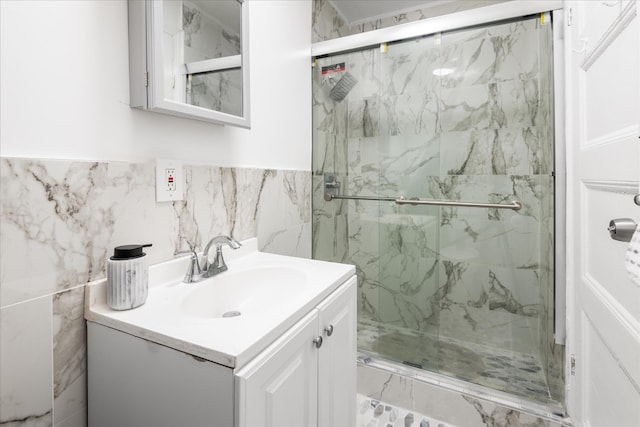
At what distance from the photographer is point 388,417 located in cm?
140

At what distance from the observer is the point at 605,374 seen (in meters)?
0.89

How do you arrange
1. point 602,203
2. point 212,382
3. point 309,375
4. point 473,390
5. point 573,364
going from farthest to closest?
point 473,390 < point 573,364 < point 602,203 < point 309,375 < point 212,382

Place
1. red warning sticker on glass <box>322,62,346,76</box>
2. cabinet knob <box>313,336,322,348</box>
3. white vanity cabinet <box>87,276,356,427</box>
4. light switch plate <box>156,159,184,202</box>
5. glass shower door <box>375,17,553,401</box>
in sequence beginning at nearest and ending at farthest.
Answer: white vanity cabinet <box>87,276,356,427</box>, cabinet knob <box>313,336,322,348</box>, light switch plate <box>156,159,184,202</box>, glass shower door <box>375,17,553,401</box>, red warning sticker on glass <box>322,62,346,76</box>

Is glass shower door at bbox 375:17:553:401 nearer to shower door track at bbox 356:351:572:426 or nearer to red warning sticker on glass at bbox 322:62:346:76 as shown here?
shower door track at bbox 356:351:572:426

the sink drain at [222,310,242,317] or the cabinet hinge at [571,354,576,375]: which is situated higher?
the sink drain at [222,310,242,317]

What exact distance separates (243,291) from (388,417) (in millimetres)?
920

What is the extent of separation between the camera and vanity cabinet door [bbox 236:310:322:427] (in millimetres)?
562

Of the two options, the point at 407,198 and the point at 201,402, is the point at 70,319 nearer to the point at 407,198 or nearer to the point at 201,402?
the point at 201,402

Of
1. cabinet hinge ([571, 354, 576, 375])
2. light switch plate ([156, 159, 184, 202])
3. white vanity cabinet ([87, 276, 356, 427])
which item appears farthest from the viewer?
cabinet hinge ([571, 354, 576, 375])

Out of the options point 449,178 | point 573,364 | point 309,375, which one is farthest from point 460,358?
point 309,375

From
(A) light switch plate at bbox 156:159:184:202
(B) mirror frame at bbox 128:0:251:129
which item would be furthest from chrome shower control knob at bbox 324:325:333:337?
(B) mirror frame at bbox 128:0:251:129

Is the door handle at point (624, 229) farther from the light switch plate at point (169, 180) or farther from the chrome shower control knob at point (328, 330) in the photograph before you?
the light switch plate at point (169, 180)

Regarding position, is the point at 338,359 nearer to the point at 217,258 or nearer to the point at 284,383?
the point at 284,383

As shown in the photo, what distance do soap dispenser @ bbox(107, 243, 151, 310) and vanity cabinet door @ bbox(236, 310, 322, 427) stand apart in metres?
0.35
